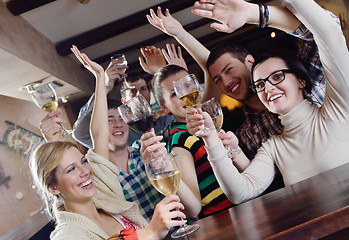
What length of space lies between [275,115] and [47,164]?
108cm

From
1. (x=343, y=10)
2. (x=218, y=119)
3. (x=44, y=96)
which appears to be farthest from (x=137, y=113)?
(x=343, y=10)

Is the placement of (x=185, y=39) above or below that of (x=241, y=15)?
above

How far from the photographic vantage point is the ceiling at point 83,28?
3928 millimetres

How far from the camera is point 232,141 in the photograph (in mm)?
1577

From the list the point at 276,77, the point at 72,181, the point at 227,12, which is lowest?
A: the point at 72,181

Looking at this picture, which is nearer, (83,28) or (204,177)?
(204,177)

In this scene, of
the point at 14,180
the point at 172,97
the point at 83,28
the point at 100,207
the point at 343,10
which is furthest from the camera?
the point at 343,10

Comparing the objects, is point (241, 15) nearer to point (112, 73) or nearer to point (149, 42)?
point (112, 73)

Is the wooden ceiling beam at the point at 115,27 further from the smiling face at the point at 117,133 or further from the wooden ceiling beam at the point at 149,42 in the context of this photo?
the smiling face at the point at 117,133

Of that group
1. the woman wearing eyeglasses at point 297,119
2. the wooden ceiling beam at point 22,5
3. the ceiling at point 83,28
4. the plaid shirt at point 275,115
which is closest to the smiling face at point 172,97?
the plaid shirt at point 275,115

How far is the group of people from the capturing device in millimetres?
1348

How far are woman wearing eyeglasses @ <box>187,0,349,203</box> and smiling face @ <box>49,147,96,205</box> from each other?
1.84ft

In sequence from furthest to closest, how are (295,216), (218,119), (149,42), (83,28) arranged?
(149,42) < (83,28) < (218,119) < (295,216)

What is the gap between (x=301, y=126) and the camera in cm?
148
